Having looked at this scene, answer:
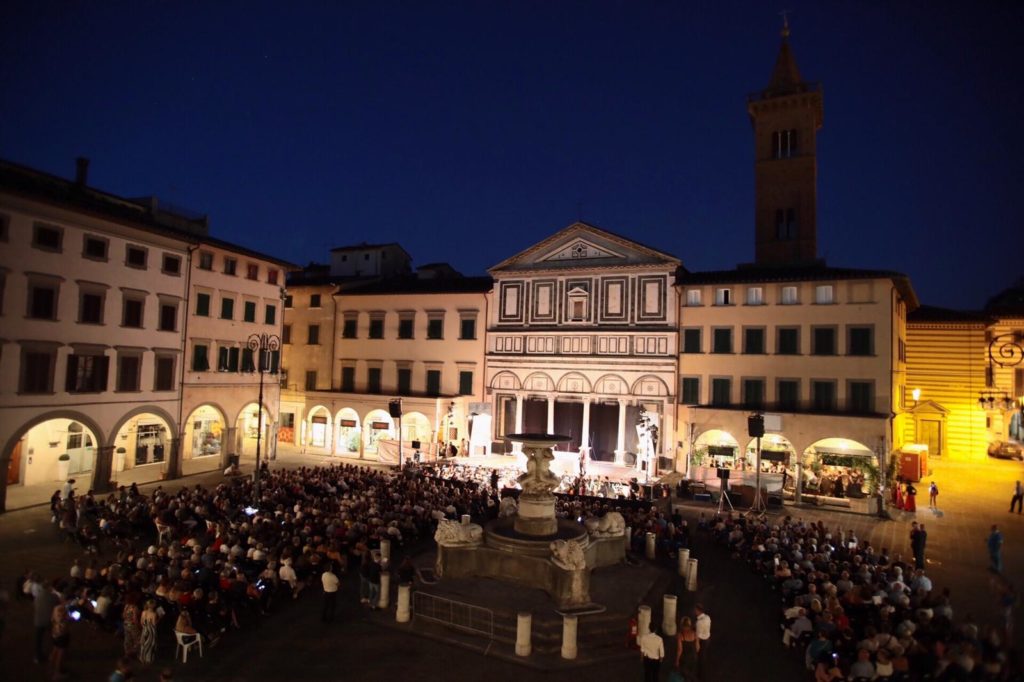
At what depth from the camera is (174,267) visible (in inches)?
1137

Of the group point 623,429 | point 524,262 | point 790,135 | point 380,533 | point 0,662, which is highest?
point 790,135

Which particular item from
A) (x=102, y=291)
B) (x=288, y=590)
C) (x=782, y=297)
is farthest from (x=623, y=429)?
(x=102, y=291)

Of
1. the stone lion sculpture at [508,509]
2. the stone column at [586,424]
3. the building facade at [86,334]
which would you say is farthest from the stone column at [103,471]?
the stone column at [586,424]

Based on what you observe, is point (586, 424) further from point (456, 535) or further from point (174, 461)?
point (174, 461)

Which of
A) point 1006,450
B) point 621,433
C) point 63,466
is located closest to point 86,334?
point 63,466

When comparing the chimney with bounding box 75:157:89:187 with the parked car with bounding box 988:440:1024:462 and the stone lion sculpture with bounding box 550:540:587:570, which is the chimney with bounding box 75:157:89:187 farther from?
the parked car with bounding box 988:440:1024:462

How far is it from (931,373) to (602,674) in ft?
120

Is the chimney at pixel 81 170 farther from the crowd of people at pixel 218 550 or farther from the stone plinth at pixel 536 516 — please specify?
the stone plinth at pixel 536 516

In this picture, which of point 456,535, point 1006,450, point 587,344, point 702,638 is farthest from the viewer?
point 1006,450

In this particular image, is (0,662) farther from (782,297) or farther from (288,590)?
(782,297)

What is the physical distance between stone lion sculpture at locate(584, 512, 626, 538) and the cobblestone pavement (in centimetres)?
214

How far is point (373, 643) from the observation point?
1261 cm

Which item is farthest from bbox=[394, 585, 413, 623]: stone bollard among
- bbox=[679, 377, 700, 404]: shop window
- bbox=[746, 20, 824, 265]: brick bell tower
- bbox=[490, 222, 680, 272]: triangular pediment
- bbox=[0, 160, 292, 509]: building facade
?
bbox=[746, 20, 824, 265]: brick bell tower

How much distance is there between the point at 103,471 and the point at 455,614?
1979 centimetres
